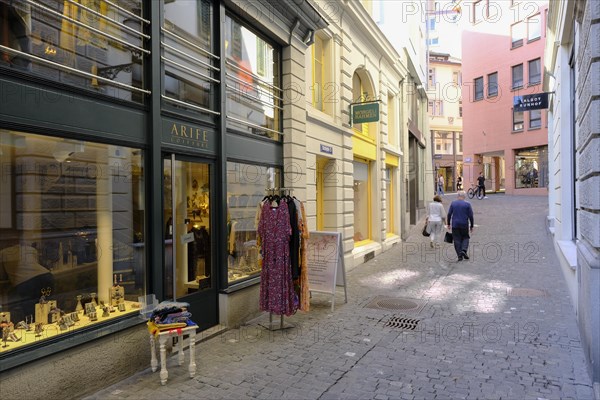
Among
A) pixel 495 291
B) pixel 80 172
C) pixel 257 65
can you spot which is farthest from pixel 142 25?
pixel 495 291

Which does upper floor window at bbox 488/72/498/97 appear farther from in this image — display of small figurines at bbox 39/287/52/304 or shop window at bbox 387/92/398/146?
display of small figurines at bbox 39/287/52/304

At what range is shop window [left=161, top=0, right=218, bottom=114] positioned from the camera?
18.9 feet

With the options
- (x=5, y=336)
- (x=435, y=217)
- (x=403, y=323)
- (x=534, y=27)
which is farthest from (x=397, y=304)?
(x=534, y=27)

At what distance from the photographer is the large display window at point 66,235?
4.07 m

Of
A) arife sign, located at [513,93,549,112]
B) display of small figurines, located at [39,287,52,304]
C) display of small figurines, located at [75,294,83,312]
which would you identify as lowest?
display of small figurines, located at [75,294,83,312]

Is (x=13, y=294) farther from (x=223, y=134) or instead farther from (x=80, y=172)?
(x=223, y=134)

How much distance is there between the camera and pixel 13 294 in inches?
163

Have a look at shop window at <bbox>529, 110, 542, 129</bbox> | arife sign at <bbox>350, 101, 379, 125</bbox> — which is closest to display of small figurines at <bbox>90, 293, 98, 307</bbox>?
arife sign at <bbox>350, 101, 379, 125</bbox>

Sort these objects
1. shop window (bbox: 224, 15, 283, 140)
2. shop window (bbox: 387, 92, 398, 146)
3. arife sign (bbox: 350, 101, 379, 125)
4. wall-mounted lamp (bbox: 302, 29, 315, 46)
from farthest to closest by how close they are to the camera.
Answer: shop window (bbox: 387, 92, 398, 146) < arife sign (bbox: 350, 101, 379, 125) < wall-mounted lamp (bbox: 302, 29, 315, 46) < shop window (bbox: 224, 15, 283, 140)

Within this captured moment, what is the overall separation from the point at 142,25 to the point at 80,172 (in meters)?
1.90

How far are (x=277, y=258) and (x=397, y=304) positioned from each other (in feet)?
8.57

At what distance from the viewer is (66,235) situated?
182 inches

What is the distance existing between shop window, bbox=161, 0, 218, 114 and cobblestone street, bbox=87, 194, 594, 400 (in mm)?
3219

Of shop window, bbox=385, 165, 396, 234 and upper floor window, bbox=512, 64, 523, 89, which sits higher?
upper floor window, bbox=512, 64, 523, 89
